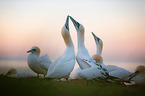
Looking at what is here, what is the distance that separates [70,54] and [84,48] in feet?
3.79

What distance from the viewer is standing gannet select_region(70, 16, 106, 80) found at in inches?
227

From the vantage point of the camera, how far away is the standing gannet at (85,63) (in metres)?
5.76

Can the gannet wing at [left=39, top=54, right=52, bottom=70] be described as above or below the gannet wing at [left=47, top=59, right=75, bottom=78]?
above

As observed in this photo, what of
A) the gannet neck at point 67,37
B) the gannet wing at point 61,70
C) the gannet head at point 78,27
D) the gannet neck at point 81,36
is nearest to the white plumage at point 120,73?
the gannet neck at point 81,36

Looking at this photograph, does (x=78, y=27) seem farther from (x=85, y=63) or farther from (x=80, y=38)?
(x=85, y=63)

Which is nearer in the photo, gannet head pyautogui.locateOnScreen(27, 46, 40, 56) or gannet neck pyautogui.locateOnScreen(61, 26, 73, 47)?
gannet neck pyautogui.locateOnScreen(61, 26, 73, 47)

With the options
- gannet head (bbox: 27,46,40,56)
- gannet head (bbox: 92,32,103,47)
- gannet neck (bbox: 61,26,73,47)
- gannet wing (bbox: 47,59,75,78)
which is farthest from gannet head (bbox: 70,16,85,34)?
gannet head (bbox: 92,32,103,47)

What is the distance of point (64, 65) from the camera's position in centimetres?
560

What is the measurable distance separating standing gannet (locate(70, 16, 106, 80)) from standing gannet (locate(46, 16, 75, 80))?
477 mm

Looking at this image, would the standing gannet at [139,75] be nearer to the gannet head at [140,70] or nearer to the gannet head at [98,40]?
the gannet head at [140,70]

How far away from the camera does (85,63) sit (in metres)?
6.39

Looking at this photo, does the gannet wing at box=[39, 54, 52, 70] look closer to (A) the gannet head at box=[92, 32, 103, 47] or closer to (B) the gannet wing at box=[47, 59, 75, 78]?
(B) the gannet wing at box=[47, 59, 75, 78]

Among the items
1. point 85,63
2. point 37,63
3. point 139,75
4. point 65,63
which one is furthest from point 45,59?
point 139,75

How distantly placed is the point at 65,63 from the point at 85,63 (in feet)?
3.28
